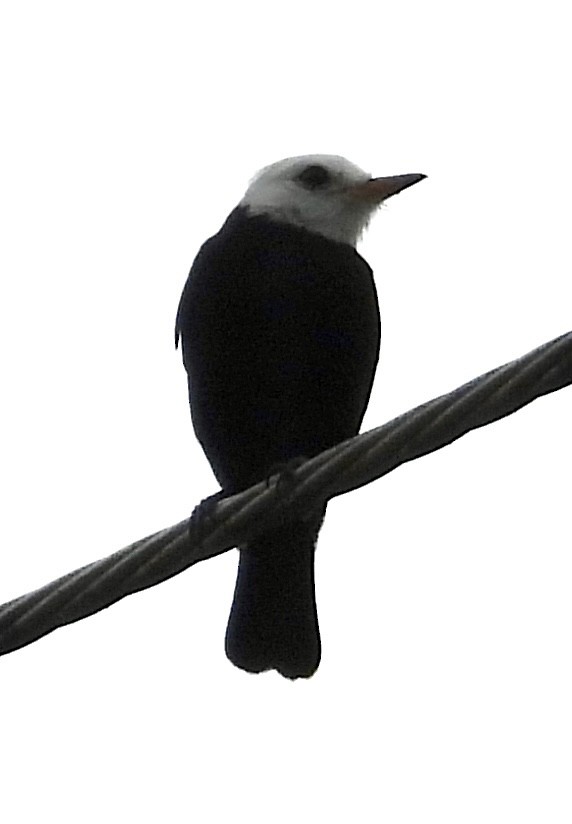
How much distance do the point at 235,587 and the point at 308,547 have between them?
0.22 meters

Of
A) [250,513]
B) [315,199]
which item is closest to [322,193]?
[315,199]

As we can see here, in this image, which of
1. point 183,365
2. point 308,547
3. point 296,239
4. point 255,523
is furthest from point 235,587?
point 255,523

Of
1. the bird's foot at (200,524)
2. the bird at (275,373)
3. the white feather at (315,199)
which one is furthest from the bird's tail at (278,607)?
the bird's foot at (200,524)

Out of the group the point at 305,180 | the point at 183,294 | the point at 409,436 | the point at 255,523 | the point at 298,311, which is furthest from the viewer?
the point at 305,180

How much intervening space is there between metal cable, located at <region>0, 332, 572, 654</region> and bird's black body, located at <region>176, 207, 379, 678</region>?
1.24m

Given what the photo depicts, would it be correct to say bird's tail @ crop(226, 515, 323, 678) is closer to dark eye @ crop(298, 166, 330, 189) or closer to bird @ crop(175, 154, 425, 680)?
bird @ crop(175, 154, 425, 680)

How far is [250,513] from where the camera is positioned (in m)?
2.81

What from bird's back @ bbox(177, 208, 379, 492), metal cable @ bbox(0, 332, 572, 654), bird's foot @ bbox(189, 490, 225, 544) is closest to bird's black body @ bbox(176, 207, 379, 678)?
bird's back @ bbox(177, 208, 379, 492)

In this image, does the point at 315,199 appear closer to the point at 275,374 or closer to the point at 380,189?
the point at 380,189

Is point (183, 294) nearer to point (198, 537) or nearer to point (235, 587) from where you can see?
point (235, 587)

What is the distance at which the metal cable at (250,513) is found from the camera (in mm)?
2580

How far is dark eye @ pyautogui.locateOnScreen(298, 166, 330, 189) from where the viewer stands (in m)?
4.89

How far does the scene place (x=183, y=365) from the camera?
14.5ft

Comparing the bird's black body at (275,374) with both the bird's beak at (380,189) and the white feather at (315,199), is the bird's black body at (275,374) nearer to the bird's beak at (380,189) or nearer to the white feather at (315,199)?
the white feather at (315,199)
